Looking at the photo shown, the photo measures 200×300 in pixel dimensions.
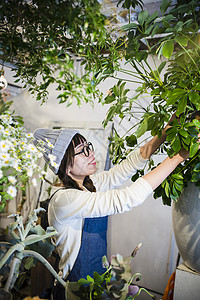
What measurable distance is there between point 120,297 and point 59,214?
0.65m

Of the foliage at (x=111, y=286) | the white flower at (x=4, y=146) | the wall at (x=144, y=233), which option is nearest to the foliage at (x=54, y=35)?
the white flower at (x=4, y=146)

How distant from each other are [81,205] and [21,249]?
19.1 inches

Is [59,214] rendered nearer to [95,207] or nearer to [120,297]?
[95,207]

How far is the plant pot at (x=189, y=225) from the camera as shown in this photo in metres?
1.09

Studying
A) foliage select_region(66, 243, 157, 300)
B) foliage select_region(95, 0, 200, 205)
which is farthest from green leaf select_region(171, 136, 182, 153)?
foliage select_region(66, 243, 157, 300)

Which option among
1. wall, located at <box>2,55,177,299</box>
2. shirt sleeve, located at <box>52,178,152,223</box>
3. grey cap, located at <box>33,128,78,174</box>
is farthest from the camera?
wall, located at <box>2,55,177,299</box>

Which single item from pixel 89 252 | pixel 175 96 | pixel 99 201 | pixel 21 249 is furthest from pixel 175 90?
pixel 89 252

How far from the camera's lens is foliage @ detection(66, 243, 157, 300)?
0.59 metres

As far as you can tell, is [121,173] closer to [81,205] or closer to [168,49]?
[81,205]

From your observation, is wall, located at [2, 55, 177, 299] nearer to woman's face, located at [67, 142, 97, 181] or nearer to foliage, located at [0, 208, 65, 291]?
woman's face, located at [67, 142, 97, 181]

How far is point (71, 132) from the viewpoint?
4.22ft

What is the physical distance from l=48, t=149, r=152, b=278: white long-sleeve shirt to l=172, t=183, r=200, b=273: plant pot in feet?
0.66

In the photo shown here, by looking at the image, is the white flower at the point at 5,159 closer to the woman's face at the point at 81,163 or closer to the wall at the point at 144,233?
the woman's face at the point at 81,163

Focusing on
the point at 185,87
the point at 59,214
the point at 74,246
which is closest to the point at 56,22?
the point at 185,87
